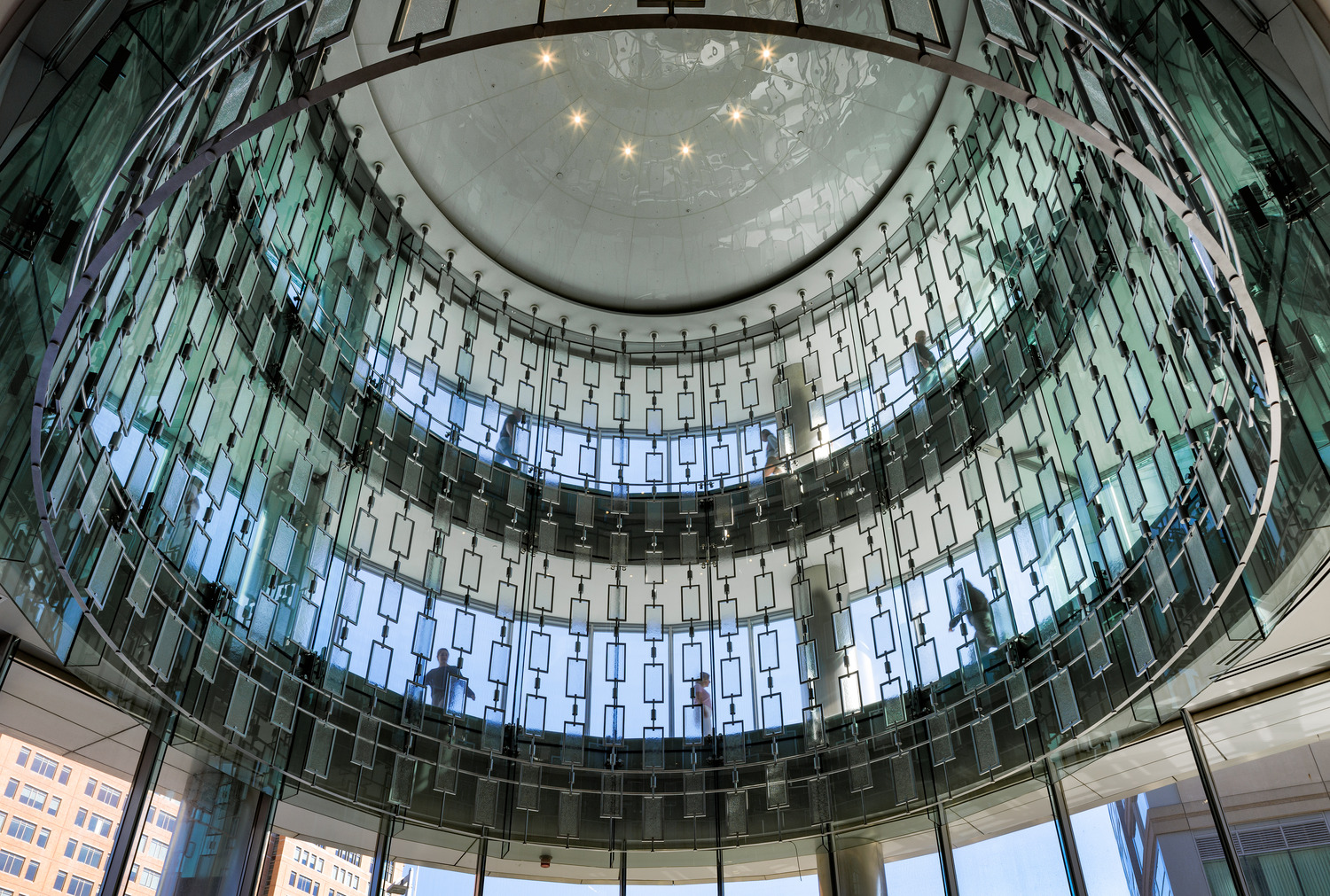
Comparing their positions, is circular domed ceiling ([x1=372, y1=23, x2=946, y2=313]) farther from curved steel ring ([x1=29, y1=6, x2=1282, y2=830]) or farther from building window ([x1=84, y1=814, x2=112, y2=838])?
building window ([x1=84, y1=814, x2=112, y2=838])


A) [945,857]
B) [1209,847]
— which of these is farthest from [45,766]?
[1209,847]

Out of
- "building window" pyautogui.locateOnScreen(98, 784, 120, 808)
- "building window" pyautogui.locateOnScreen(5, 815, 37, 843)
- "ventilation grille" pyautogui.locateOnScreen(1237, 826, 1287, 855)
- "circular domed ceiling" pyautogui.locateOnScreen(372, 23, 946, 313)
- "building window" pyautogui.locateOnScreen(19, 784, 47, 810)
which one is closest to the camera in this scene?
"building window" pyautogui.locateOnScreen(5, 815, 37, 843)

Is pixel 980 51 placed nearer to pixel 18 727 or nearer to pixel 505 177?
pixel 505 177

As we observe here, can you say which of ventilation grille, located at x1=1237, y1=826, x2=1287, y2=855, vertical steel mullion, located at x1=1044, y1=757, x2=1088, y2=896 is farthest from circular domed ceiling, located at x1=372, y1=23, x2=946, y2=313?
ventilation grille, located at x1=1237, y1=826, x2=1287, y2=855

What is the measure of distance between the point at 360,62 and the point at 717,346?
6880 millimetres

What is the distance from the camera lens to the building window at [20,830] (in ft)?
Result: 26.5

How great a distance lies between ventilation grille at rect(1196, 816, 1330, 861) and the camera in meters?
8.48

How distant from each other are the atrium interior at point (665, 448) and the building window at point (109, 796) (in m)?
0.09

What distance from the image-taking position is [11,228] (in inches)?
266

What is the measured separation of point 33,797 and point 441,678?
456 cm

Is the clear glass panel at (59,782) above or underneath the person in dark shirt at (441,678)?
underneath

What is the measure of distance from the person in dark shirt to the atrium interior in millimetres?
46

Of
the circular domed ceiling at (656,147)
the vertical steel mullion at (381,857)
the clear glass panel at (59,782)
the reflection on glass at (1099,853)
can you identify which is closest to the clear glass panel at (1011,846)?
the reflection on glass at (1099,853)

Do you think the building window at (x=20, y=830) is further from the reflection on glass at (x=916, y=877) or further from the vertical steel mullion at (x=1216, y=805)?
the vertical steel mullion at (x=1216, y=805)
